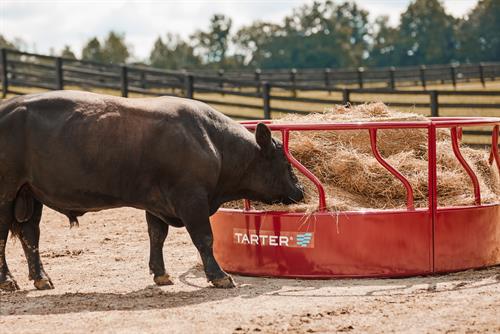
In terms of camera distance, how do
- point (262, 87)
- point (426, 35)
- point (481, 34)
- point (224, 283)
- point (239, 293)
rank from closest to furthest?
point (239, 293) < point (224, 283) < point (262, 87) < point (481, 34) < point (426, 35)

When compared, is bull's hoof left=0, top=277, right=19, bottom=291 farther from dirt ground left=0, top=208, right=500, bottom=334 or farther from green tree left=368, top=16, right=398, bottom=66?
green tree left=368, top=16, right=398, bottom=66

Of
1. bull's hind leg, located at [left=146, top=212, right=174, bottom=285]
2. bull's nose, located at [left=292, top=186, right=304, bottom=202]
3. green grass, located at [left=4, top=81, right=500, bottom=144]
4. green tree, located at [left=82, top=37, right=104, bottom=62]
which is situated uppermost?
green tree, located at [left=82, top=37, right=104, bottom=62]

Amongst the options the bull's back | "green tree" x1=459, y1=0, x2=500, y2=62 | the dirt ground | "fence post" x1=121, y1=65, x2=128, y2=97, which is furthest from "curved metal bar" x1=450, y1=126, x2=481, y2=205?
"green tree" x1=459, y1=0, x2=500, y2=62

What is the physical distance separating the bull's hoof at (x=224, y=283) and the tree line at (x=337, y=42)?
231 feet

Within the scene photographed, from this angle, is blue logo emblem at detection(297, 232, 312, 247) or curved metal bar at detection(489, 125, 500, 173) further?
curved metal bar at detection(489, 125, 500, 173)

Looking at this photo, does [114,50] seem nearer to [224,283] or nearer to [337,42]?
[337,42]

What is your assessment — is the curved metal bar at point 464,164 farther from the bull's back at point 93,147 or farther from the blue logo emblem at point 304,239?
the bull's back at point 93,147

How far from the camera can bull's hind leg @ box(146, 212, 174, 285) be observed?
25.8 feet

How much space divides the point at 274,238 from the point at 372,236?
78 cm

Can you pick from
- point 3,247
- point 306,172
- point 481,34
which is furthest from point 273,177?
point 481,34

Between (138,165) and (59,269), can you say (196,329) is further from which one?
(59,269)

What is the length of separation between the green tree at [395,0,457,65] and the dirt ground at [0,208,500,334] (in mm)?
90491

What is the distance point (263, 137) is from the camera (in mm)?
7918

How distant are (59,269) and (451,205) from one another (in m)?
3.41
